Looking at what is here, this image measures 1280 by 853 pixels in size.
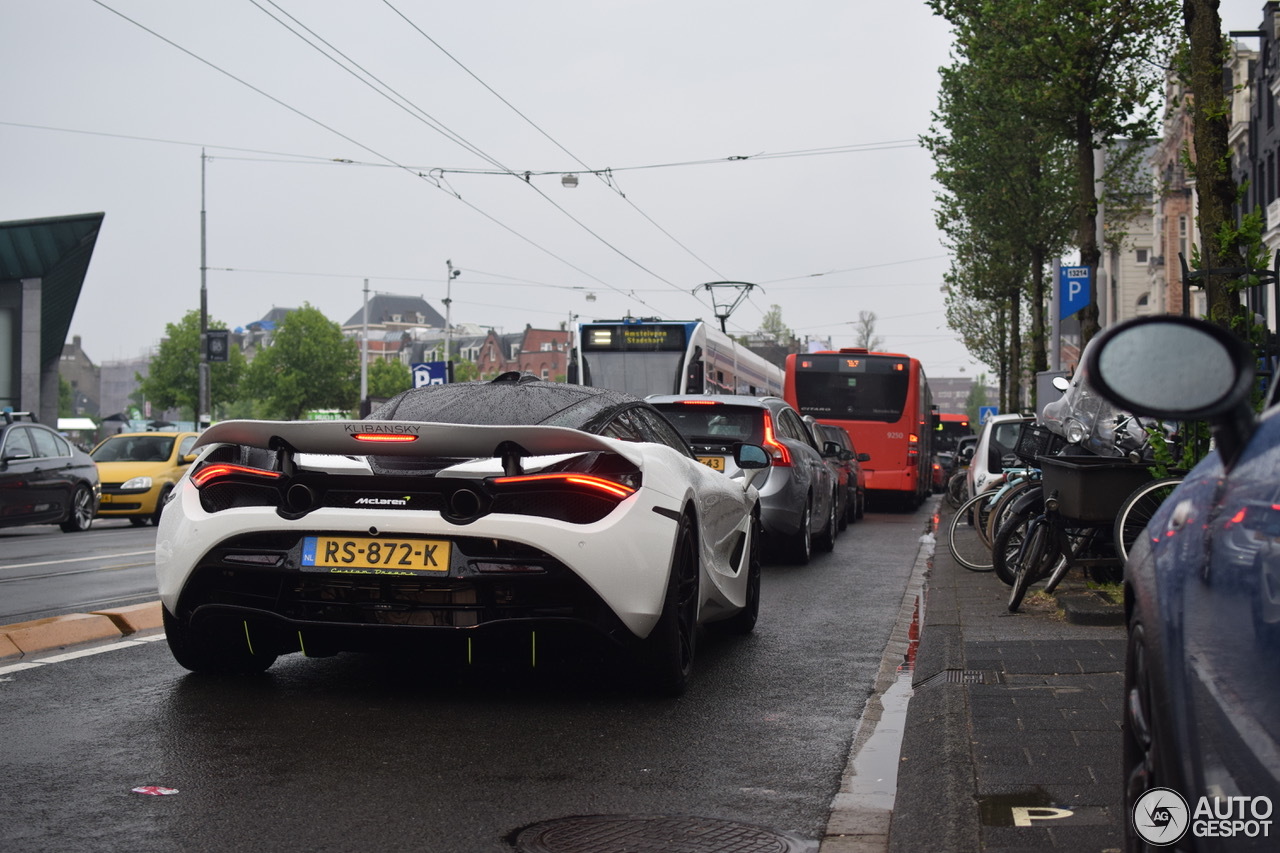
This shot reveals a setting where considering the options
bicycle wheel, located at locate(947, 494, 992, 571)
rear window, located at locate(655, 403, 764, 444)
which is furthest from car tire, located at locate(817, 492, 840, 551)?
rear window, located at locate(655, 403, 764, 444)

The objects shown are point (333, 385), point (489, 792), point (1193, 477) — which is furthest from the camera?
point (333, 385)

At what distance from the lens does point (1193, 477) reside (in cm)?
277

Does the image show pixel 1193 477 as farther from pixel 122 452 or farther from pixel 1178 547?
pixel 122 452

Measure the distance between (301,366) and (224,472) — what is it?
105517 millimetres

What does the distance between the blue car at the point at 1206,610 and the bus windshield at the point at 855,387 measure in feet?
91.6

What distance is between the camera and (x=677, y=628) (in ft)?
20.6

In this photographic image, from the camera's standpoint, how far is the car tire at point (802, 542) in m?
13.9

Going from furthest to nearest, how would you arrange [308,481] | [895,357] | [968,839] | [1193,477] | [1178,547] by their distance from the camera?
[895,357] → [308,481] → [968,839] → [1193,477] → [1178,547]

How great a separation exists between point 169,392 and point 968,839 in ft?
338

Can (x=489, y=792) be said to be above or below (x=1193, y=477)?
below

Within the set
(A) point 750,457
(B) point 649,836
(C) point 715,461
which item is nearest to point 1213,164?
(A) point 750,457

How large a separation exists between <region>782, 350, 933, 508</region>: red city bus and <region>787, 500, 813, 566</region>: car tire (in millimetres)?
15477

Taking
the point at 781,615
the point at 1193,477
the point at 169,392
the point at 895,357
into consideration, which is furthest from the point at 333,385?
the point at 1193,477

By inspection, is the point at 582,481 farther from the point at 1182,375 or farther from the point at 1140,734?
the point at 1182,375
